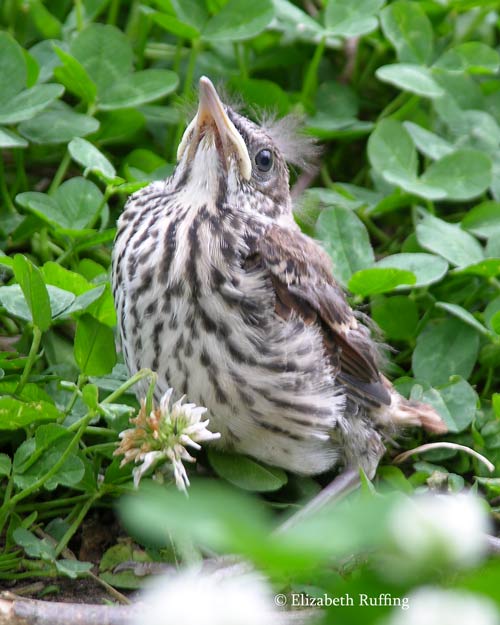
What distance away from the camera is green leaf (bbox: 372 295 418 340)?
3.41 m

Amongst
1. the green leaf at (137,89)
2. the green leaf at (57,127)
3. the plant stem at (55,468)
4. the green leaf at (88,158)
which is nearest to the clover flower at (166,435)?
the plant stem at (55,468)

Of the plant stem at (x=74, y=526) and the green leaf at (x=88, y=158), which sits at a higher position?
the green leaf at (x=88, y=158)

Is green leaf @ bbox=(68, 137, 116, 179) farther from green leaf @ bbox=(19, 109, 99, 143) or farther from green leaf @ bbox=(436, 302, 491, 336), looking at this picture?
green leaf @ bbox=(436, 302, 491, 336)

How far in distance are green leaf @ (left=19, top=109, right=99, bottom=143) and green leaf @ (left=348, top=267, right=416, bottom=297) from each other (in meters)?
1.09

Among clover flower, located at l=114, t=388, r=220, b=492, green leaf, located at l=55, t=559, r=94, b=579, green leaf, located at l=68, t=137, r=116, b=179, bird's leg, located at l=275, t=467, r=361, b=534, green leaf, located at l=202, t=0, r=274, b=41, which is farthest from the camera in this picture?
green leaf, located at l=202, t=0, r=274, b=41

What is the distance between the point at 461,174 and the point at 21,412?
2075 mm

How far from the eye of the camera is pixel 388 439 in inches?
125

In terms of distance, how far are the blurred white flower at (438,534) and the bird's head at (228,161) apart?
2.09 metres

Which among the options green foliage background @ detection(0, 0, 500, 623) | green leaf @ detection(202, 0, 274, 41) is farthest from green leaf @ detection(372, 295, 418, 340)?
green leaf @ detection(202, 0, 274, 41)

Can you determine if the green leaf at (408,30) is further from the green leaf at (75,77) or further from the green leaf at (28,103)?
the green leaf at (28,103)

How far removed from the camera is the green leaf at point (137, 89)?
359cm

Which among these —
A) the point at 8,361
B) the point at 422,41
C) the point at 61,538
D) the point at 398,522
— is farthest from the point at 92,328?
the point at 422,41

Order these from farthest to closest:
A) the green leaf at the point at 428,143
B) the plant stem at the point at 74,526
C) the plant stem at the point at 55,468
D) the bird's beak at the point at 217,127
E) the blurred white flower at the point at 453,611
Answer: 1. the green leaf at the point at 428,143
2. the bird's beak at the point at 217,127
3. the plant stem at the point at 74,526
4. the plant stem at the point at 55,468
5. the blurred white flower at the point at 453,611

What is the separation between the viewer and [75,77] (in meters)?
3.48
